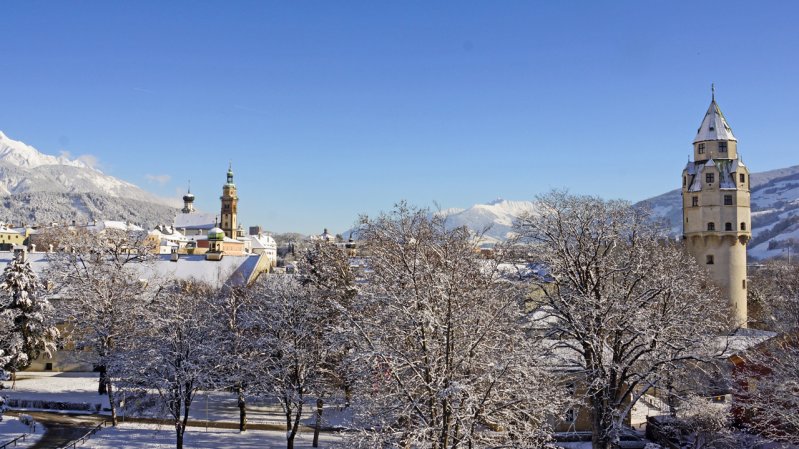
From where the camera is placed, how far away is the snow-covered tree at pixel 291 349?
28406 millimetres

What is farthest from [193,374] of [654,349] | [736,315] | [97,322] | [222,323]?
[736,315]

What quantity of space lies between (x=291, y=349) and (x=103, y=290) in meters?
14.8

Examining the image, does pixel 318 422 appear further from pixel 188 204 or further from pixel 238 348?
pixel 188 204

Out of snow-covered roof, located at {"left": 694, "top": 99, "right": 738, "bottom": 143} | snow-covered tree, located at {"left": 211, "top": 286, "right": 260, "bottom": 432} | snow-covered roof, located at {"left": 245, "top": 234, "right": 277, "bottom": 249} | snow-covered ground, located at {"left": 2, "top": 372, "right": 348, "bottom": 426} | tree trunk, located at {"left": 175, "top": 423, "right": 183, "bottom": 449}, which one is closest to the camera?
tree trunk, located at {"left": 175, "top": 423, "right": 183, "bottom": 449}

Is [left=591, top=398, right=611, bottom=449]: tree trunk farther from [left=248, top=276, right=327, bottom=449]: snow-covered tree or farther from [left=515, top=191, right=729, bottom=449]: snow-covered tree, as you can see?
[left=248, top=276, right=327, bottom=449]: snow-covered tree

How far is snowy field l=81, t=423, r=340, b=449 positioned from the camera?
3022 cm

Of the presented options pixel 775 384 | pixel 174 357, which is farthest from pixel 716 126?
pixel 174 357

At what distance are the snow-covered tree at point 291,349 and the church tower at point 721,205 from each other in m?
37.1

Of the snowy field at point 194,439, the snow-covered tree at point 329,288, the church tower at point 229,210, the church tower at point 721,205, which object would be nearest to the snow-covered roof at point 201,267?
the snow-covered tree at point 329,288

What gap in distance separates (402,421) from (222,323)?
20764 mm

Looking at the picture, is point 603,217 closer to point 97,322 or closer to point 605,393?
point 605,393

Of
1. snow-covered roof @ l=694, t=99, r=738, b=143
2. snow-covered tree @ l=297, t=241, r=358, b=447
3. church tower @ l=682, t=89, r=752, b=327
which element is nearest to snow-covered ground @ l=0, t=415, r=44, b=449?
snow-covered tree @ l=297, t=241, r=358, b=447

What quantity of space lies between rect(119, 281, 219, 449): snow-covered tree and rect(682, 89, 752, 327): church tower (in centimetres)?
4070

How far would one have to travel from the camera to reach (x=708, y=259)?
5316cm
